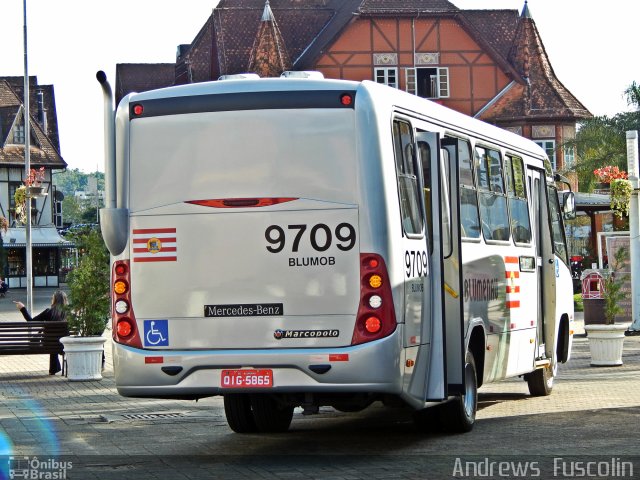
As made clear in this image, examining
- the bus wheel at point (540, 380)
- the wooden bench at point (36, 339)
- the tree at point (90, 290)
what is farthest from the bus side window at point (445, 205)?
the wooden bench at point (36, 339)

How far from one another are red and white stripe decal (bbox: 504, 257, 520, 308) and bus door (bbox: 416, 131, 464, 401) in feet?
7.78

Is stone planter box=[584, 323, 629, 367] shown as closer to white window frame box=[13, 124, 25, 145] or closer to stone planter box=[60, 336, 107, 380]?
stone planter box=[60, 336, 107, 380]

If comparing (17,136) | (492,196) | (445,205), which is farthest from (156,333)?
(17,136)

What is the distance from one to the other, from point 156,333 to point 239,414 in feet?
7.94

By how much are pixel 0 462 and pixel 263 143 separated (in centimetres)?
346

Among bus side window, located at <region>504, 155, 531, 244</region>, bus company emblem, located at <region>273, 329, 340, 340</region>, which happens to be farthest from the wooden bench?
bus company emblem, located at <region>273, 329, 340, 340</region>

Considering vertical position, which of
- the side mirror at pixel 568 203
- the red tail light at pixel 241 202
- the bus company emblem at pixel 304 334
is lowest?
the bus company emblem at pixel 304 334

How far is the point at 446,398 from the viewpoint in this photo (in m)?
12.9

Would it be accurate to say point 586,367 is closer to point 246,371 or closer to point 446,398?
point 446,398

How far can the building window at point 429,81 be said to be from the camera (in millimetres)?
66188

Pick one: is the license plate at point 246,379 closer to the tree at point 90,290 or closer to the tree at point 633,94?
the tree at point 90,290

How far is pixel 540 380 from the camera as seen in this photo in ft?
59.2

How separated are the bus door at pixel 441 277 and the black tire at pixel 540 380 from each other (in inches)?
191

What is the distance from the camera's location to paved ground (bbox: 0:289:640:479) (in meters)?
11.3
